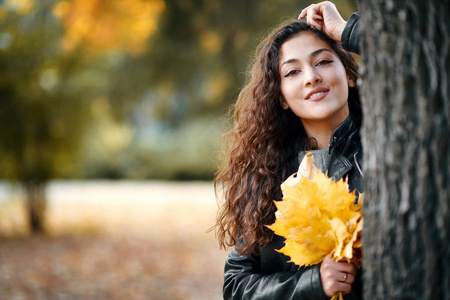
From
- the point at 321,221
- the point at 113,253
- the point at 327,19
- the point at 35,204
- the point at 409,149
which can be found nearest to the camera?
the point at 409,149

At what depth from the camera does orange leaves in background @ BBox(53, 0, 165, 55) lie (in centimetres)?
955

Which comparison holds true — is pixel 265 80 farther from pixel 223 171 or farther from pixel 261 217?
pixel 261 217

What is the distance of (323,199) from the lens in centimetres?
160

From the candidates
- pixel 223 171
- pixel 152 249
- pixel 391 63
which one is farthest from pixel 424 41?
pixel 152 249

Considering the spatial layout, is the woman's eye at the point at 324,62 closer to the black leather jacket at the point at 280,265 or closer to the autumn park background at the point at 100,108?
the black leather jacket at the point at 280,265

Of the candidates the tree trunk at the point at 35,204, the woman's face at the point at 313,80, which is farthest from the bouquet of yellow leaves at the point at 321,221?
the tree trunk at the point at 35,204

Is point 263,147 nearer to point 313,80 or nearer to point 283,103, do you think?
point 283,103

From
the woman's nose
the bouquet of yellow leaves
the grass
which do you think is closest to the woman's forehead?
the woman's nose

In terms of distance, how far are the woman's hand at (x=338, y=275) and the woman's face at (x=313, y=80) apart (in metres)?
0.75

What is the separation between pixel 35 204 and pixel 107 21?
4.43 meters

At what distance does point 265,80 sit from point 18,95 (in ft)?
23.5

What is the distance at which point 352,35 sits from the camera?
197cm

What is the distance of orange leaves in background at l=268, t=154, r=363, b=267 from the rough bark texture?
22 cm

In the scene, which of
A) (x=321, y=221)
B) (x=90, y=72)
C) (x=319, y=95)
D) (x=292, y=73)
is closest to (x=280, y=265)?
(x=321, y=221)
